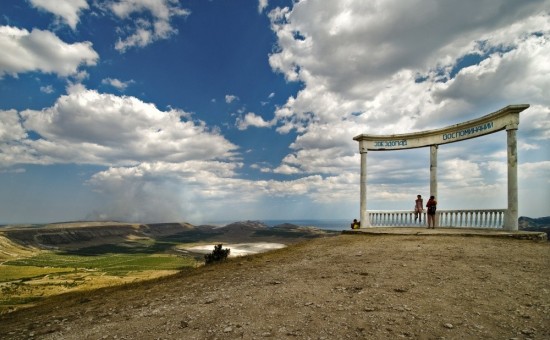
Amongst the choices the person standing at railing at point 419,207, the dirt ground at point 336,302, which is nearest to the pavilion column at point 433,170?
the person standing at railing at point 419,207

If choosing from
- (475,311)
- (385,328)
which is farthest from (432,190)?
(385,328)

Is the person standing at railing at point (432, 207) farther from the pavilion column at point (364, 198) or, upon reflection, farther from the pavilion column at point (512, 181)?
the pavilion column at point (364, 198)

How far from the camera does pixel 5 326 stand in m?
9.98

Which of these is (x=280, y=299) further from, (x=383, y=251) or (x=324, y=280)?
(x=383, y=251)

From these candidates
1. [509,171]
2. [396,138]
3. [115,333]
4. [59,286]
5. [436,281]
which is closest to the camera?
[115,333]

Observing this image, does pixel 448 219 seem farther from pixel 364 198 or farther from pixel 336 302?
pixel 336 302

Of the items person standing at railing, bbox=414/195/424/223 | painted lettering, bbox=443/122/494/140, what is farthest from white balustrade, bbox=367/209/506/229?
painted lettering, bbox=443/122/494/140

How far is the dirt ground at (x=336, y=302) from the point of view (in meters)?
7.00

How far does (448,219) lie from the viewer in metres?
22.8

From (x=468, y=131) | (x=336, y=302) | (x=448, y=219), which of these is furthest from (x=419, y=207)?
(x=336, y=302)

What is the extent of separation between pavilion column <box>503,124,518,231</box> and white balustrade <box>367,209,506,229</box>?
54 centimetres

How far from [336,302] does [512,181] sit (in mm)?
16670

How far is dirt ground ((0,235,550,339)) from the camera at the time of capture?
23.0 feet

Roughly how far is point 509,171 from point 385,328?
689 inches
